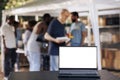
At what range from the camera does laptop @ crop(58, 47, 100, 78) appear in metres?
3.30

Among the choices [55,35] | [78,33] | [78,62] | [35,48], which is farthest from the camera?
[35,48]

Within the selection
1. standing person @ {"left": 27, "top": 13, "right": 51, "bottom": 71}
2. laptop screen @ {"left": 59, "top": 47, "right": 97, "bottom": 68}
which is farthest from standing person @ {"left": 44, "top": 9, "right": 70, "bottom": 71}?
laptop screen @ {"left": 59, "top": 47, "right": 97, "bottom": 68}

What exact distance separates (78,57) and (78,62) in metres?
0.05

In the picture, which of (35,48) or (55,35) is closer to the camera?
(55,35)

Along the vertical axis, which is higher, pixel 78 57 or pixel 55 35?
pixel 55 35

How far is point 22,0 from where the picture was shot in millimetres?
22719

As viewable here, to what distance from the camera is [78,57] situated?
3324mm

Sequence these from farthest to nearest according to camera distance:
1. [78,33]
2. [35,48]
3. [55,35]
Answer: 1. [35,48]
2. [78,33]
3. [55,35]

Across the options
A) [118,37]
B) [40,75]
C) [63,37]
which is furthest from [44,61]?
[40,75]

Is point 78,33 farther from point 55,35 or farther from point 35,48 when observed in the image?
point 55,35

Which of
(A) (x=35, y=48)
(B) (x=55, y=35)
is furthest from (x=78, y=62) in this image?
(A) (x=35, y=48)

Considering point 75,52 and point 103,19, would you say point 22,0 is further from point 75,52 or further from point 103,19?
point 75,52

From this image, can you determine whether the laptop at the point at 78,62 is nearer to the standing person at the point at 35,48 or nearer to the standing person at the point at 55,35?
the standing person at the point at 55,35

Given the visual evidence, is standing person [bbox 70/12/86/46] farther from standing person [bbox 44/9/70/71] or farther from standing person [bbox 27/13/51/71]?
standing person [bbox 44/9/70/71]
